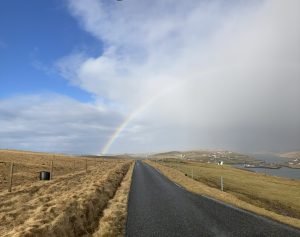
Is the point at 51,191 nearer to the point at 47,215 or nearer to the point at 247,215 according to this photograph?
the point at 47,215

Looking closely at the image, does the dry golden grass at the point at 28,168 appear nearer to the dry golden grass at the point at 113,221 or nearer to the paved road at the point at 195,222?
the dry golden grass at the point at 113,221

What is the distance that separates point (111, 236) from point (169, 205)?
32.1 ft

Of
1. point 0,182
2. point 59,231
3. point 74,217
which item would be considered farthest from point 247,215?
point 0,182

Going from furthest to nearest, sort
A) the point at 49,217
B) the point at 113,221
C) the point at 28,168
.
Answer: the point at 28,168 → the point at 113,221 → the point at 49,217

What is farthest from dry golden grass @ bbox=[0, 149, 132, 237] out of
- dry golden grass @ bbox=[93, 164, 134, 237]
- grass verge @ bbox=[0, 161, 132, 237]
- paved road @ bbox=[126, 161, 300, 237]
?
paved road @ bbox=[126, 161, 300, 237]

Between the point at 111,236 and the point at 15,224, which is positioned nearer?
the point at 111,236

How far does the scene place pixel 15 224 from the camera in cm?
1568

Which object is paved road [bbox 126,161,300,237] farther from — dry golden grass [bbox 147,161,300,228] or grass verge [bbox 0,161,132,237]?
dry golden grass [bbox 147,161,300,228]

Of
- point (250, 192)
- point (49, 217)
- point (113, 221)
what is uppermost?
point (49, 217)

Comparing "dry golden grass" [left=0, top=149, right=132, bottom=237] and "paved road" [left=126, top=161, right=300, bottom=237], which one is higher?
"dry golden grass" [left=0, top=149, right=132, bottom=237]

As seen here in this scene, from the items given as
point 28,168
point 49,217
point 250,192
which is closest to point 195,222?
point 49,217

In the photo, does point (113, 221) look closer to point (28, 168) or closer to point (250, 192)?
point (250, 192)

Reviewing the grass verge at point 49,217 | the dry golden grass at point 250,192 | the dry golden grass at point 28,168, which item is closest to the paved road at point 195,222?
the grass verge at point 49,217

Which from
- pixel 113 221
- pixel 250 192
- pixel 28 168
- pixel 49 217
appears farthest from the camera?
pixel 28 168
